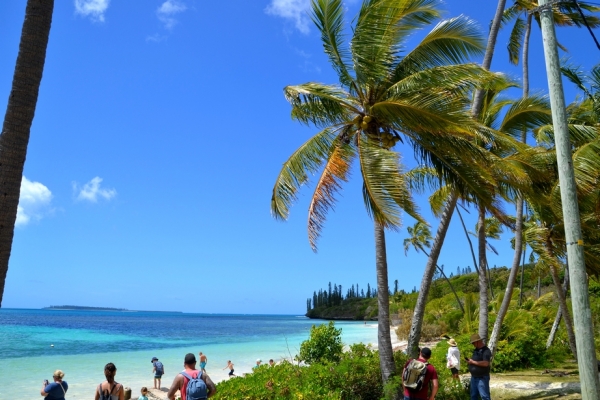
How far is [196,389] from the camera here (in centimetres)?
618

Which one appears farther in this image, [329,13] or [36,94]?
[329,13]

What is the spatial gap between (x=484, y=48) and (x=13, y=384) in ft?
76.5

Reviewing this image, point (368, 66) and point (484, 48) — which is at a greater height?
point (484, 48)

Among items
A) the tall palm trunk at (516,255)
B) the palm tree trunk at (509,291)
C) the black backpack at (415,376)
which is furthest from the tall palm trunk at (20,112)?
the palm tree trunk at (509,291)

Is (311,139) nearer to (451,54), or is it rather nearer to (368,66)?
(368,66)

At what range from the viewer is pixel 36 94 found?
516cm

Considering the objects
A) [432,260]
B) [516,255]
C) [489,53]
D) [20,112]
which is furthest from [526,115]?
[20,112]

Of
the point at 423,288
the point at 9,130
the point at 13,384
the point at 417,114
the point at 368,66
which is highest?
the point at 368,66

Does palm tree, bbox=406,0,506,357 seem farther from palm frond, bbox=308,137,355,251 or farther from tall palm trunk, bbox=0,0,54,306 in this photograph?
tall palm trunk, bbox=0,0,54,306

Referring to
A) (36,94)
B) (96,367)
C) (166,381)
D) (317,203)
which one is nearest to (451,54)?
(317,203)

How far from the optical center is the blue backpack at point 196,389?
616 centimetres

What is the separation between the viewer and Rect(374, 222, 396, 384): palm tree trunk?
32.8 feet

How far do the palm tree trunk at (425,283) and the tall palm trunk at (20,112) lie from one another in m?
7.79

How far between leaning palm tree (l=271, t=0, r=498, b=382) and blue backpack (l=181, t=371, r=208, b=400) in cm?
428
